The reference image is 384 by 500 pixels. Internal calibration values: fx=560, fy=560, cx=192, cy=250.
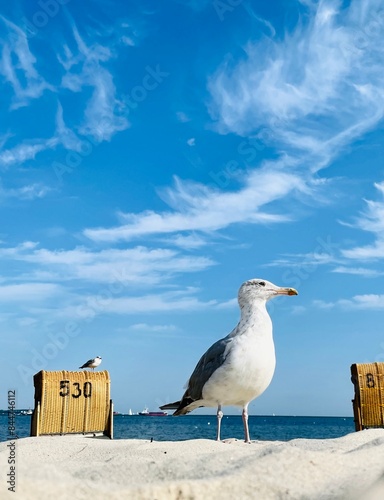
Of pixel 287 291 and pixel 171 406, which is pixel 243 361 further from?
pixel 171 406

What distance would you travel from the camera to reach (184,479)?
A: 2678 millimetres

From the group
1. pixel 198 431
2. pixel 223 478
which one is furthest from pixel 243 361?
pixel 198 431

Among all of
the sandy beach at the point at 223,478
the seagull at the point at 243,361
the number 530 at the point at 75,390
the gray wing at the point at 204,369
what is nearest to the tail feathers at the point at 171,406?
the gray wing at the point at 204,369

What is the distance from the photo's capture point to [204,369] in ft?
22.4

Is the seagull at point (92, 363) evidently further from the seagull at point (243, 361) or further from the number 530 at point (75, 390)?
the seagull at point (243, 361)

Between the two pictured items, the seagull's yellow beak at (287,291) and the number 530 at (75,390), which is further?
the number 530 at (75,390)

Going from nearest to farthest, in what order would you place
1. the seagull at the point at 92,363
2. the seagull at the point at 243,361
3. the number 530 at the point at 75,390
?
the seagull at the point at 243,361
the number 530 at the point at 75,390
the seagull at the point at 92,363

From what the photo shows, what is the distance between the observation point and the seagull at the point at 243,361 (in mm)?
6379

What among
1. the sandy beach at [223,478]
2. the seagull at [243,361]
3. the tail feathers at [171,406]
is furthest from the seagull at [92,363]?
the sandy beach at [223,478]

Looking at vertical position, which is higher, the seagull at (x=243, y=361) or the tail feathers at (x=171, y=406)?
the seagull at (x=243, y=361)

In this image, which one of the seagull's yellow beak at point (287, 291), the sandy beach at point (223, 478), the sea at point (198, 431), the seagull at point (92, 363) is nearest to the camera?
the sandy beach at point (223, 478)

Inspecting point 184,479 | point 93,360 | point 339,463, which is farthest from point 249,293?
point 93,360

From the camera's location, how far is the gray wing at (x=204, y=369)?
6.55 meters

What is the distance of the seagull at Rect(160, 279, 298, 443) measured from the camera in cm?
638
